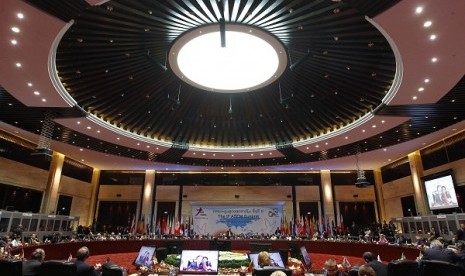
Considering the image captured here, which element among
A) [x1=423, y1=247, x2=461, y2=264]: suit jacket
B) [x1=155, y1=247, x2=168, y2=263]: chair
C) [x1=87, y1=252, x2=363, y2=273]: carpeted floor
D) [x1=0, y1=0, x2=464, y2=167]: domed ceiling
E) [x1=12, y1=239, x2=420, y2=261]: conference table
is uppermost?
[x1=0, y1=0, x2=464, y2=167]: domed ceiling

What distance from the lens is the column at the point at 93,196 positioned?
20438 mm

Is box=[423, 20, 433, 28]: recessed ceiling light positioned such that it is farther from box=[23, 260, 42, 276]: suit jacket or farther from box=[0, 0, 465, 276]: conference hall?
Answer: box=[23, 260, 42, 276]: suit jacket

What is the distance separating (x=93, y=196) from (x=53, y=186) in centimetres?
493

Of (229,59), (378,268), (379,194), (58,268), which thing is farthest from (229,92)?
(379,194)

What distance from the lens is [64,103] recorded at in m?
9.98

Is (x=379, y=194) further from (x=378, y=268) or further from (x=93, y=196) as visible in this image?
(x=93, y=196)

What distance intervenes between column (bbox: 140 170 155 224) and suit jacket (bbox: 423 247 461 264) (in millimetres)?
17914

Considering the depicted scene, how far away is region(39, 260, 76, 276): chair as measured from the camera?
→ 12.5ft

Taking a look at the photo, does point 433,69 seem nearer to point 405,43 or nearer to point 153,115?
point 405,43

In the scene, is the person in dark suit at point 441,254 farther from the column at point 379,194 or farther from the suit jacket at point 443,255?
the column at point 379,194

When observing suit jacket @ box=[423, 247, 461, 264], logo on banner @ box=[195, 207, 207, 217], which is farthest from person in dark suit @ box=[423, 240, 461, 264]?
logo on banner @ box=[195, 207, 207, 217]

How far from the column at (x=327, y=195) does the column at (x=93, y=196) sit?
1657cm

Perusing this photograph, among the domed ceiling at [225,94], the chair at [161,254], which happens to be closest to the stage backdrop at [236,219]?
the domed ceiling at [225,94]

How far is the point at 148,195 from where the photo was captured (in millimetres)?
20719
